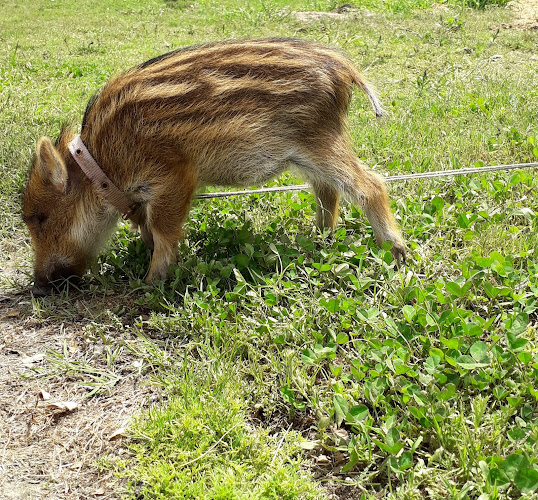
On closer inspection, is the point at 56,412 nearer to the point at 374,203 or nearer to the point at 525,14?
the point at 374,203

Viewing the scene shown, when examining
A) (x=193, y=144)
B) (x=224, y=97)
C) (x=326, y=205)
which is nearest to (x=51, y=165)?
(x=193, y=144)

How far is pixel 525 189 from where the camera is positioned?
13.0 feet

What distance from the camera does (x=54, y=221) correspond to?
3572 mm

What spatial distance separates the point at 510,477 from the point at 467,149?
302 centimetres

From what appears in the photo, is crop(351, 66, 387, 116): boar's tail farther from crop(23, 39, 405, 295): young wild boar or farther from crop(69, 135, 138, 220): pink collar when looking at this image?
crop(69, 135, 138, 220): pink collar

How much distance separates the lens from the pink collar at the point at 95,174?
3418 mm

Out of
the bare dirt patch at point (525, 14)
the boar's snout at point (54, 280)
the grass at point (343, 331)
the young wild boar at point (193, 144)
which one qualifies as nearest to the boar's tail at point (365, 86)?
the young wild boar at point (193, 144)

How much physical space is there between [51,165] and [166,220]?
2.27ft

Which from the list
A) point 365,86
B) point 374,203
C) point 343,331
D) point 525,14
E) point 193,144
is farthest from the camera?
point 525,14

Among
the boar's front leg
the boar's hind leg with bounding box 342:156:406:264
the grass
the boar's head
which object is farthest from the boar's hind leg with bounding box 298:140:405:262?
the boar's head

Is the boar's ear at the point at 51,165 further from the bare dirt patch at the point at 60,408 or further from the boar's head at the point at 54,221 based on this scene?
the bare dirt patch at the point at 60,408

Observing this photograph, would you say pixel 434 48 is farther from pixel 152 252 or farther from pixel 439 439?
pixel 439 439

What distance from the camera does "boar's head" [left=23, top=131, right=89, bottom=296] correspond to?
11.6 ft

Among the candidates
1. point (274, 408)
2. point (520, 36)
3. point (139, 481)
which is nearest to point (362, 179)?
point (274, 408)
